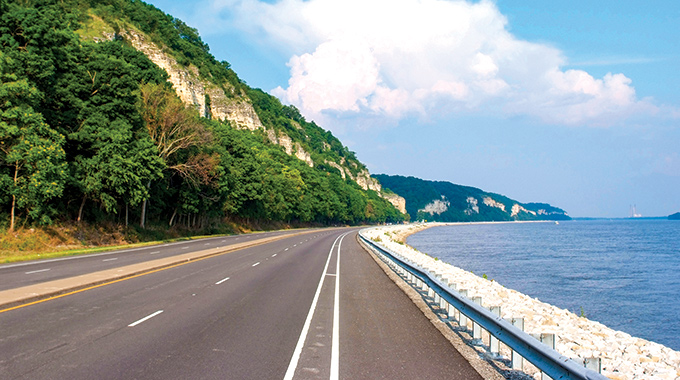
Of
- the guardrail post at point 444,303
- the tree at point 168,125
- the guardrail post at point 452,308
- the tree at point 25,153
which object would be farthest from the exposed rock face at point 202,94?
the guardrail post at point 452,308

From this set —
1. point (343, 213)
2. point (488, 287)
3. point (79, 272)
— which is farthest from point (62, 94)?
point (343, 213)

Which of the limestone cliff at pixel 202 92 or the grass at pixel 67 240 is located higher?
the limestone cliff at pixel 202 92

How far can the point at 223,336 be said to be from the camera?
851 cm

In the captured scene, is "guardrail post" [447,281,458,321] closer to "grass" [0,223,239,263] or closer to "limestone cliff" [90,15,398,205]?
"grass" [0,223,239,263]

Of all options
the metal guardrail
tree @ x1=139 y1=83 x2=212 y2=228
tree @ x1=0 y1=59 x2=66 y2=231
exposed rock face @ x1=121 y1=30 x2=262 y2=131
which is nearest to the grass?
tree @ x1=0 y1=59 x2=66 y2=231

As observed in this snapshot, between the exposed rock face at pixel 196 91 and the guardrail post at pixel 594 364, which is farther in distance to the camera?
the exposed rock face at pixel 196 91

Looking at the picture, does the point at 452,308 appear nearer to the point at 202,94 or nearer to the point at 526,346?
the point at 526,346

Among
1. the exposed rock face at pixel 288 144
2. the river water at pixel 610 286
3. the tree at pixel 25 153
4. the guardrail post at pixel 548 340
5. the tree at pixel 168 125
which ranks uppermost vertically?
the exposed rock face at pixel 288 144

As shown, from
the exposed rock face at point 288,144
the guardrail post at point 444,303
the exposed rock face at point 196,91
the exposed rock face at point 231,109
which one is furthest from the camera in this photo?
the exposed rock face at point 288,144

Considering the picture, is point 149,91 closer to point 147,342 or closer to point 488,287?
point 488,287

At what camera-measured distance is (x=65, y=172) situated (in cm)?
3128

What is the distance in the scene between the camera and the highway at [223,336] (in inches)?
257

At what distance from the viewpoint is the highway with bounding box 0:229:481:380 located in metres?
6.54

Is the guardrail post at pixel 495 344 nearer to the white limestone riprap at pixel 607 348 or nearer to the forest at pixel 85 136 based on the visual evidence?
the white limestone riprap at pixel 607 348
